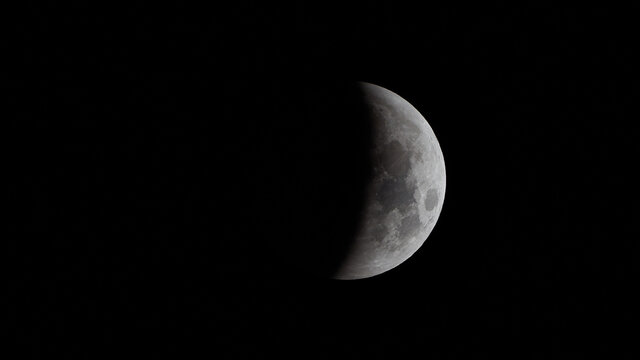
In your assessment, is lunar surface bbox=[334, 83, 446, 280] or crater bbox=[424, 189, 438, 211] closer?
lunar surface bbox=[334, 83, 446, 280]

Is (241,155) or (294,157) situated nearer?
(294,157)

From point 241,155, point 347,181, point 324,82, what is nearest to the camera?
point 347,181

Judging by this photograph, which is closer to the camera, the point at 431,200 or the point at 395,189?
the point at 395,189

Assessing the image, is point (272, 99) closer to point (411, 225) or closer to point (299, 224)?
point (299, 224)

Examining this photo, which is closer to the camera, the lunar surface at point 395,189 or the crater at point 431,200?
the lunar surface at point 395,189

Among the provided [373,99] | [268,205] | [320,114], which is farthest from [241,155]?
[373,99]

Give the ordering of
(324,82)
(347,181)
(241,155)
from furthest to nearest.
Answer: (324,82)
(241,155)
(347,181)

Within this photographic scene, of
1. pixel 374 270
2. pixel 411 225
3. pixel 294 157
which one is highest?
pixel 294 157

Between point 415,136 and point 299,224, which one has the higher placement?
point 415,136
